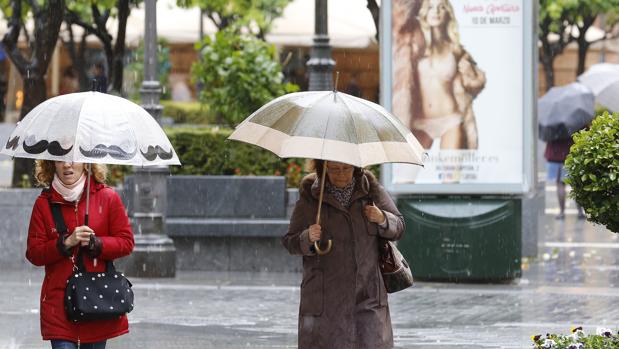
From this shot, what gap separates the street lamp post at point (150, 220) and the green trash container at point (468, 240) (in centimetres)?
234

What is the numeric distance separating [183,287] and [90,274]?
6.72 m

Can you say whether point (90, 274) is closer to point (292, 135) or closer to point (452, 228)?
point (292, 135)

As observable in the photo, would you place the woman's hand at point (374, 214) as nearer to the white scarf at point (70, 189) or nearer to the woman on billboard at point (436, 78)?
the white scarf at point (70, 189)

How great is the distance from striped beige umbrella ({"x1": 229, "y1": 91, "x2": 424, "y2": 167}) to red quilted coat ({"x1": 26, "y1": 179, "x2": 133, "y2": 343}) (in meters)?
0.70

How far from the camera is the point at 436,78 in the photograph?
43.3 feet

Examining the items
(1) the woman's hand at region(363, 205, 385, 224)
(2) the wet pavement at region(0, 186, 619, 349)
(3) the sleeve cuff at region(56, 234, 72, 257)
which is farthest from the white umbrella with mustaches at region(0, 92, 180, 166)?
(2) the wet pavement at region(0, 186, 619, 349)

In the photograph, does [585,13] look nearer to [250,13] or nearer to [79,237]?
[250,13]

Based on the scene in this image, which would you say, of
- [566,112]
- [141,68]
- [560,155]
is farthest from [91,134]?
[141,68]

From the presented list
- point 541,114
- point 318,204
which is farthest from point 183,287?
point 541,114

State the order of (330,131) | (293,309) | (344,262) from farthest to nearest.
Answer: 1. (293,309)
2. (344,262)
3. (330,131)

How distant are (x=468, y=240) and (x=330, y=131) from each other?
23.2ft

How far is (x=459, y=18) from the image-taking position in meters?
13.2

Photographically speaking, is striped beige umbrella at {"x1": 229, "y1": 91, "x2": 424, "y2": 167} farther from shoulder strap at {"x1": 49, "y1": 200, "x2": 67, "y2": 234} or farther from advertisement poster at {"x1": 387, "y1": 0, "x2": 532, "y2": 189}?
advertisement poster at {"x1": 387, "y1": 0, "x2": 532, "y2": 189}

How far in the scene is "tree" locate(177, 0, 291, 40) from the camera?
82.2 ft
